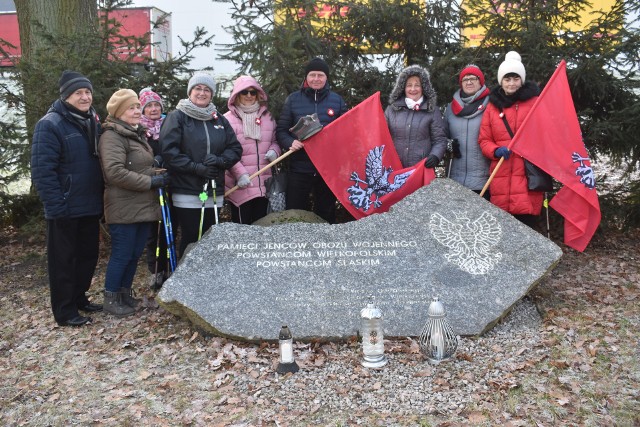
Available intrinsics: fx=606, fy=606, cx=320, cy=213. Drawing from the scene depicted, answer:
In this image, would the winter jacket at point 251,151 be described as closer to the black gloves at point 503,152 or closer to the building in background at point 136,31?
the building in background at point 136,31

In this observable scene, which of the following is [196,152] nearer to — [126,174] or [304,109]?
[126,174]

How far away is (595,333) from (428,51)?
4.34 metres

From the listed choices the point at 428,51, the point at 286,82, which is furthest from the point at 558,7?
the point at 286,82

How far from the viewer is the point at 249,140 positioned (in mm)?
6363

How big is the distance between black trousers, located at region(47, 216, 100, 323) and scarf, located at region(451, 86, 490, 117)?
12.5 feet

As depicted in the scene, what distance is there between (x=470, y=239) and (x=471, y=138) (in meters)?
1.28

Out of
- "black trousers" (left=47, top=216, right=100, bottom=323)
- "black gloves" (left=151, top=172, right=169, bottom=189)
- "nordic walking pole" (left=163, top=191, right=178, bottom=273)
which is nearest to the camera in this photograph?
"black trousers" (left=47, top=216, right=100, bottom=323)

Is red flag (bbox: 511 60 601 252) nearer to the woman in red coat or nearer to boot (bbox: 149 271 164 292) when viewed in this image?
the woman in red coat

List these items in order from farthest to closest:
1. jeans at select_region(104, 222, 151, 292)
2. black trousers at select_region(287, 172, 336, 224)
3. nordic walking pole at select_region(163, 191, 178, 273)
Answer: black trousers at select_region(287, 172, 336, 224), nordic walking pole at select_region(163, 191, 178, 273), jeans at select_region(104, 222, 151, 292)

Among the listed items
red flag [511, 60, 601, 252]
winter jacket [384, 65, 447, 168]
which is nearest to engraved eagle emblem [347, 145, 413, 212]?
winter jacket [384, 65, 447, 168]

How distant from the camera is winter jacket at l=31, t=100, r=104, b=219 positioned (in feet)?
16.7

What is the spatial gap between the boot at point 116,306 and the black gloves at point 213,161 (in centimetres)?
155

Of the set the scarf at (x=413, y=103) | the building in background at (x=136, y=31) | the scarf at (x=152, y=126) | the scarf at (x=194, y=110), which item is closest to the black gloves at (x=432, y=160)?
the scarf at (x=413, y=103)

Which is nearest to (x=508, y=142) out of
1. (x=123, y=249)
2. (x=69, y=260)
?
(x=123, y=249)
